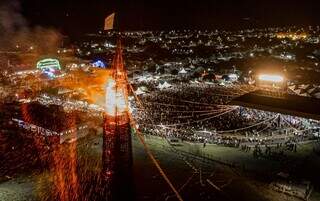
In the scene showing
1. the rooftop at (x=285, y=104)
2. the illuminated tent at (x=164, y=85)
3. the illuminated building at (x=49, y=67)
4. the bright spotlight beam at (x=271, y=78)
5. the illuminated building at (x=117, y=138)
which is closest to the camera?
the illuminated building at (x=117, y=138)

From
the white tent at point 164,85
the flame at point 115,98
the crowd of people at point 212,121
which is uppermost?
the flame at point 115,98

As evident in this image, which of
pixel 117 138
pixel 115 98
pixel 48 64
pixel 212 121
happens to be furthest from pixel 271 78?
pixel 48 64

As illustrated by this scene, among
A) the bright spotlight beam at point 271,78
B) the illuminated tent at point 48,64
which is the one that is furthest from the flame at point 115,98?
the illuminated tent at point 48,64

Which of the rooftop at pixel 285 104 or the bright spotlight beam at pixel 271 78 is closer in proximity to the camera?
the rooftop at pixel 285 104

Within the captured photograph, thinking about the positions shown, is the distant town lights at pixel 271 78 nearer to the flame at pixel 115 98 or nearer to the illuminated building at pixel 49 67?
the illuminated building at pixel 49 67

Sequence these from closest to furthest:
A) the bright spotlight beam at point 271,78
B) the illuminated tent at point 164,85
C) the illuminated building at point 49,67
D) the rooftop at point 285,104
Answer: the rooftop at point 285,104, the bright spotlight beam at point 271,78, the illuminated tent at point 164,85, the illuminated building at point 49,67

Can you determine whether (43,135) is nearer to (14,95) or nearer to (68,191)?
(68,191)

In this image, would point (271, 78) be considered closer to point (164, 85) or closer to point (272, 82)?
point (272, 82)

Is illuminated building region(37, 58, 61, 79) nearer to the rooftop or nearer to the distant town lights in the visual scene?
the distant town lights

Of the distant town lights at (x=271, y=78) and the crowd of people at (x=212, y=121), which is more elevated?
the distant town lights at (x=271, y=78)
